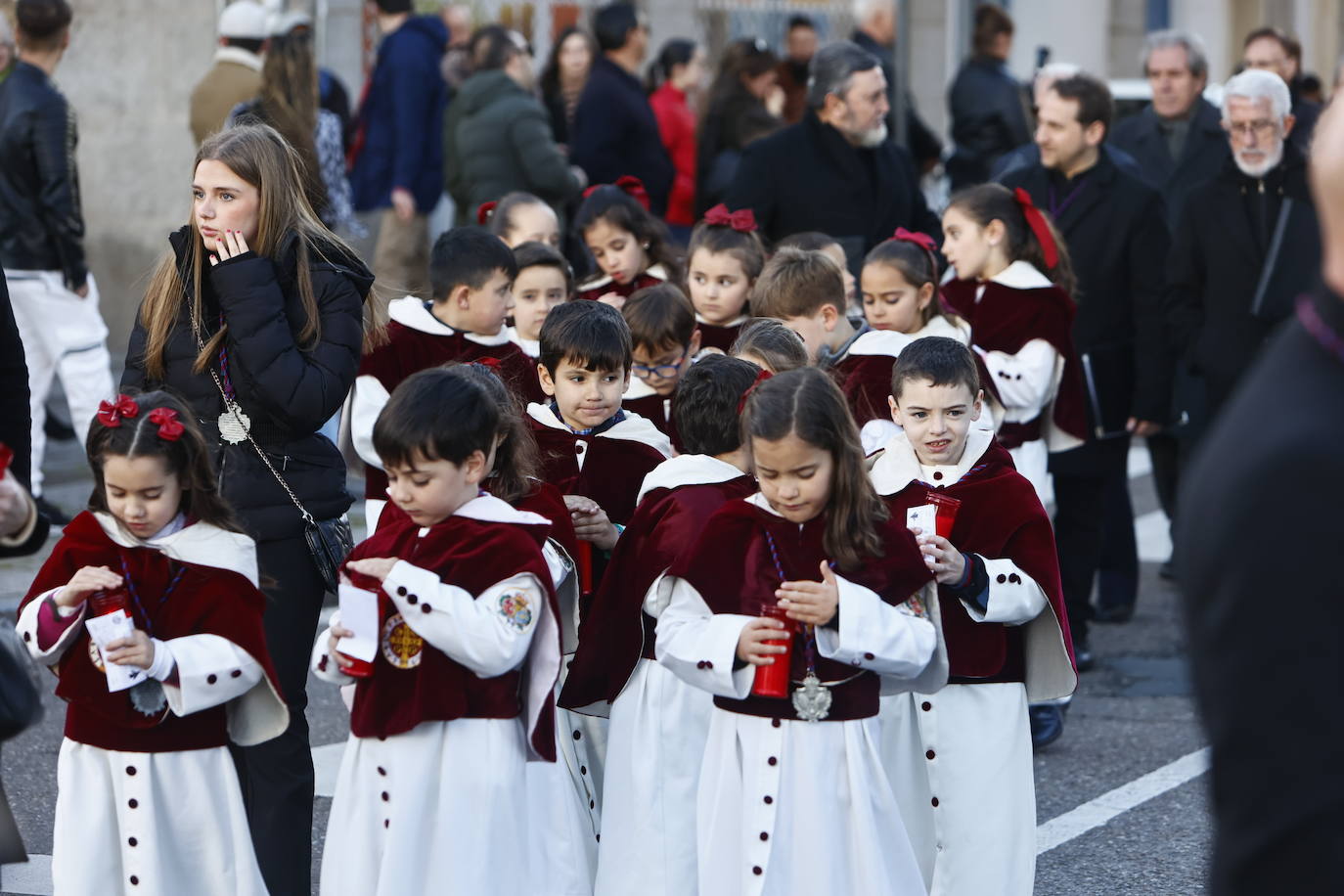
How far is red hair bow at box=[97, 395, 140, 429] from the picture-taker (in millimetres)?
4023

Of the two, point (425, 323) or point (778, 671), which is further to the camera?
point (425, 323)

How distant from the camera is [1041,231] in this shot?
6.82 meters

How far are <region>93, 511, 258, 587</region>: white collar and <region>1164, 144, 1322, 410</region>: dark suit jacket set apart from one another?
482 centimetres

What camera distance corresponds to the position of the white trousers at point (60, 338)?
9.05m

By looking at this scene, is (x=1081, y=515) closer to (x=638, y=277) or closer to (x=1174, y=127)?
(x=638, y=277)

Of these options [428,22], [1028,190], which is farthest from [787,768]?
[428,22]

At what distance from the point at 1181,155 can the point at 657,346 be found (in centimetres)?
481

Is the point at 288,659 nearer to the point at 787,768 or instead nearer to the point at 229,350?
the point at 229,350

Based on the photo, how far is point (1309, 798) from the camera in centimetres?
196

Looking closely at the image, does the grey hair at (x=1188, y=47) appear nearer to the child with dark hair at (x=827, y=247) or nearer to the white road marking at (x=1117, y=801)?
→ the child with dark hair at (x=827, y=247)

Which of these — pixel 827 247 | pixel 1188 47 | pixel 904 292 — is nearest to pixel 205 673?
pixel 904 292

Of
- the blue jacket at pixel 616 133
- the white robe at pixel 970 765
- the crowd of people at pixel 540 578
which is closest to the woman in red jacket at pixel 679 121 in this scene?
the blue jacket at pixel 616 133

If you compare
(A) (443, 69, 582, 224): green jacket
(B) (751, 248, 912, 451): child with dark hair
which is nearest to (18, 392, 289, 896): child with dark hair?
(B) (751, 248, 912, 451): child with dark hair

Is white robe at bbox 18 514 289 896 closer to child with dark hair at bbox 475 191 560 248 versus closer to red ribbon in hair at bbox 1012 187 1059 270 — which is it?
child with dark hair at bbox 475 191 560 248
